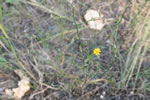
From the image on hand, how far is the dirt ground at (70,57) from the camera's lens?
1.24 meters

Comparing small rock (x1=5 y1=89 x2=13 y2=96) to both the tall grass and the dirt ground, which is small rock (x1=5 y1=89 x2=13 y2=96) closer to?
the dirt ground

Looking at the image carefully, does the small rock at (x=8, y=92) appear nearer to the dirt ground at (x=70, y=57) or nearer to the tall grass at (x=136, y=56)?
the dirt ground at (x=70, y=57)

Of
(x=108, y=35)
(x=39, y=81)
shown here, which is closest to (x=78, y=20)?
(x=108, y=35)

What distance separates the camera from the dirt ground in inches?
48.9

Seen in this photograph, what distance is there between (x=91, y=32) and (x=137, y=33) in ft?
A: 1.22

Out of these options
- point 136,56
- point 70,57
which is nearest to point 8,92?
point 70,57

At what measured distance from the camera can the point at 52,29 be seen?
5.12 feet

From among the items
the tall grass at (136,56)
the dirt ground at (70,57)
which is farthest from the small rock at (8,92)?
the tall grass at (136,56)

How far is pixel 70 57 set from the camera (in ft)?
4.63

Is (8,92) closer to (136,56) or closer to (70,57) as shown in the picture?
(70,57)

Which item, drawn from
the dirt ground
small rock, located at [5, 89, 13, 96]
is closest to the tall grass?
the dirt ground

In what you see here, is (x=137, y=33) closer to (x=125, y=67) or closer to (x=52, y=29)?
(x=125, y=67)

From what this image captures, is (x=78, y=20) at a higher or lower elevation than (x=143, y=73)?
higher

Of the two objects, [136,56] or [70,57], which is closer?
[136,56]
